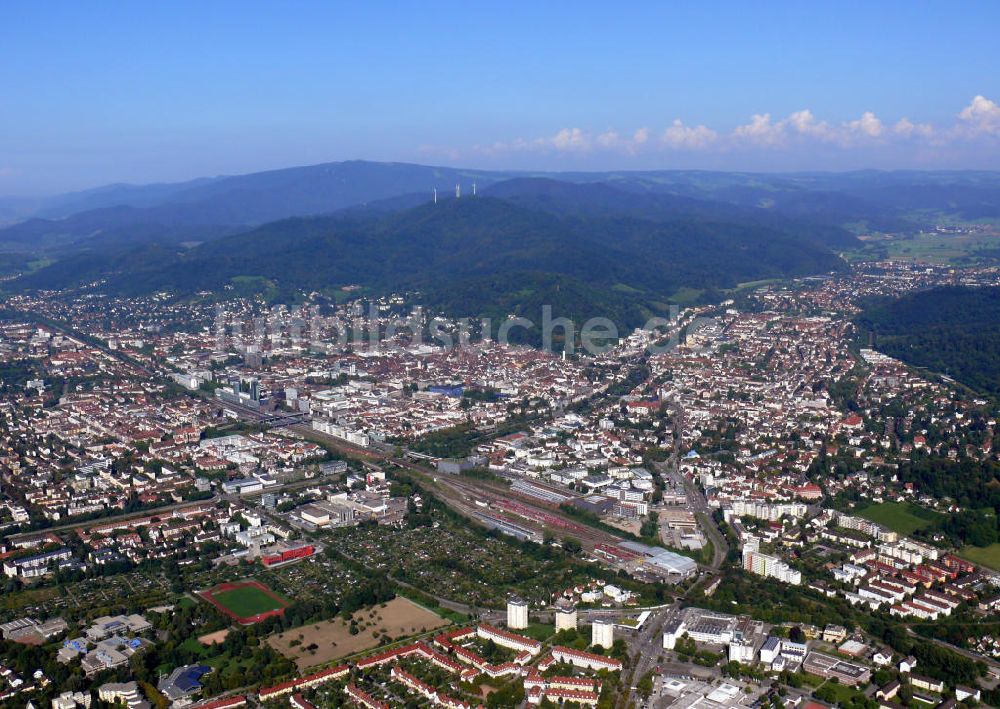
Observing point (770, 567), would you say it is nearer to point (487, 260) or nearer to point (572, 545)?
point (572, 545)

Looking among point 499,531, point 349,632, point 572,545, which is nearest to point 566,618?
point 349,632

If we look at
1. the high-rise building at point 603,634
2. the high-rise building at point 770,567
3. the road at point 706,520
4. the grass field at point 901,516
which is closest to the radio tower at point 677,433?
the road at point 706,520

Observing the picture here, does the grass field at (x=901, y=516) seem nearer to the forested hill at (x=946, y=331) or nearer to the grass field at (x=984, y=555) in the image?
the grass field at (x=984, y=555)

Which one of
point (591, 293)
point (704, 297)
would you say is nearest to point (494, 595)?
point (591, 293)

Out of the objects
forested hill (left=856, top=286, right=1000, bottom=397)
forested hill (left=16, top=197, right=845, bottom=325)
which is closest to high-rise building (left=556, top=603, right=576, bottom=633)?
forested hill (left=856, top=286, right=1000, bottom=397)

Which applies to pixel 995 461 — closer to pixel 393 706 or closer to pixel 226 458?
pixel 393 706

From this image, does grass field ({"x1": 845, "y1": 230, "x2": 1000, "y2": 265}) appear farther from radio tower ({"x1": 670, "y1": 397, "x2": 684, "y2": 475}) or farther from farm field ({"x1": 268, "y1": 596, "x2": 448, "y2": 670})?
farm field ({"x1": 268, "y1": 596, "x2": 448, "y2": 670})

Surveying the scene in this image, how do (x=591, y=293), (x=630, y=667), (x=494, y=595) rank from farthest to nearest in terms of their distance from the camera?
(x=591, y=293), (x=494, y=595), (x=630, y=667)
